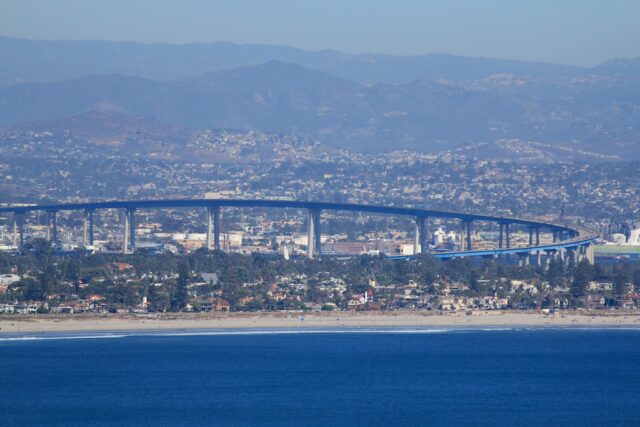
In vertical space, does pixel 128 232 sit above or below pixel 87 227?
below

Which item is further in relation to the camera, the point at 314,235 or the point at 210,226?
the point at 210,226

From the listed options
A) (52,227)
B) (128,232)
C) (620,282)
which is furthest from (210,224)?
(620,282)

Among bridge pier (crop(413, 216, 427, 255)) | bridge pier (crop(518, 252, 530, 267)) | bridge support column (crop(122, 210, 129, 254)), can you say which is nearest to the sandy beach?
bridge pier (crop(518, 252, 530, 267))

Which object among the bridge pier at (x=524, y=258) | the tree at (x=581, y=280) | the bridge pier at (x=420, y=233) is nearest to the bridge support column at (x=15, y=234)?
the bridge pier at (x=420, y=233)

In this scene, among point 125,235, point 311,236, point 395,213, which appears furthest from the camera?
point 395,213

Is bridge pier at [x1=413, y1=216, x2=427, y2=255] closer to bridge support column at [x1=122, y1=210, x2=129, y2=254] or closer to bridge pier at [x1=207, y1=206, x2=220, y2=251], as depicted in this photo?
bridge pier at [x1=207, y1=206, x2=220, y2=251]

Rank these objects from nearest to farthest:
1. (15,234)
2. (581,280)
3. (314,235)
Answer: (581,280), (314,235), (15,234)

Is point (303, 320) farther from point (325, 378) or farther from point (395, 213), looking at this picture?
point (395, 213)
